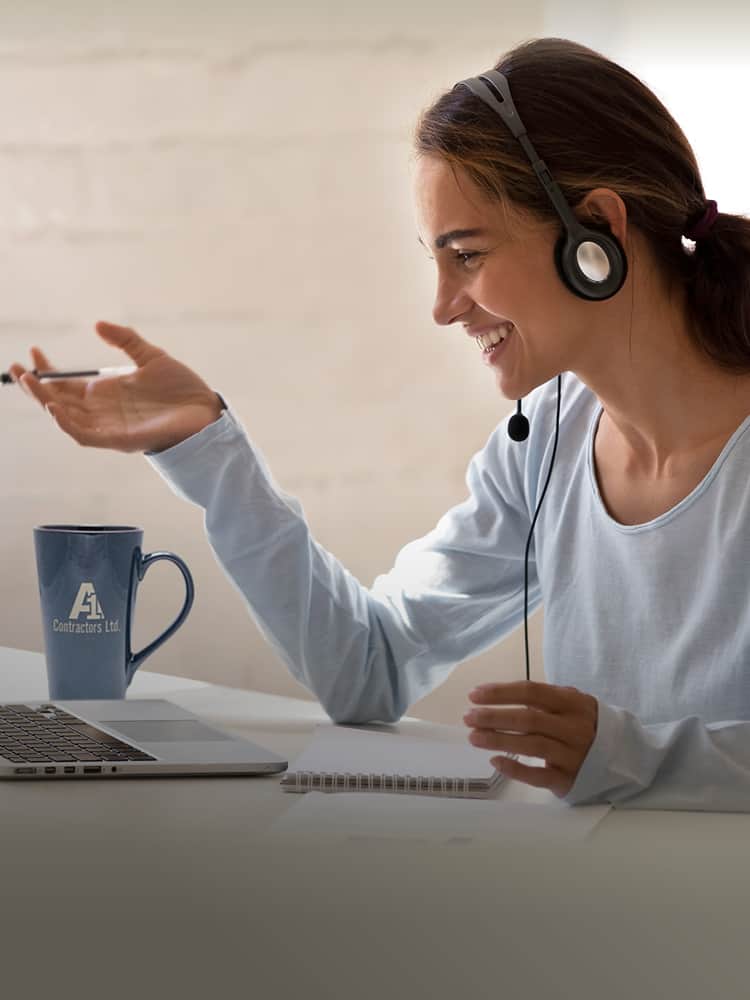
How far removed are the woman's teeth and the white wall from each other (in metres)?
0.91

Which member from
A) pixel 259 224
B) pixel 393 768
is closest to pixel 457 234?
pixel 393 768

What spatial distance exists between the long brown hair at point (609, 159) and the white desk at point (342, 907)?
0.52 m

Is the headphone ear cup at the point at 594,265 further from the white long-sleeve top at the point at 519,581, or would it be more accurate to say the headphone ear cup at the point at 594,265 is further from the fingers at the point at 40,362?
the fingers at the point at 40,362

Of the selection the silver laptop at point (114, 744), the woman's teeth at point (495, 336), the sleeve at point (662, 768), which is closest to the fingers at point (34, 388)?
the silver laptop at point (114, 744)

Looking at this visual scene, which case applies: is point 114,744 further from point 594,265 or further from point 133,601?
point 594,265

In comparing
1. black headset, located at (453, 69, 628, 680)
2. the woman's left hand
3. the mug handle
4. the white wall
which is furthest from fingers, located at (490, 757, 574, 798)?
the white wall

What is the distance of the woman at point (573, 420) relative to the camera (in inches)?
42.4

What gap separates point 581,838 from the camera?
72 cm

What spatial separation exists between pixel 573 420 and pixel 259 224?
38.6 inches

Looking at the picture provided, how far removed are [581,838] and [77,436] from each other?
2.13 feet

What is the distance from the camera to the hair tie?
1.13m

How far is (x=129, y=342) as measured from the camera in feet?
3.92

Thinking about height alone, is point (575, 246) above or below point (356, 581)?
above

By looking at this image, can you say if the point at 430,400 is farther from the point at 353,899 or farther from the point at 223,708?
the point at 353,899
